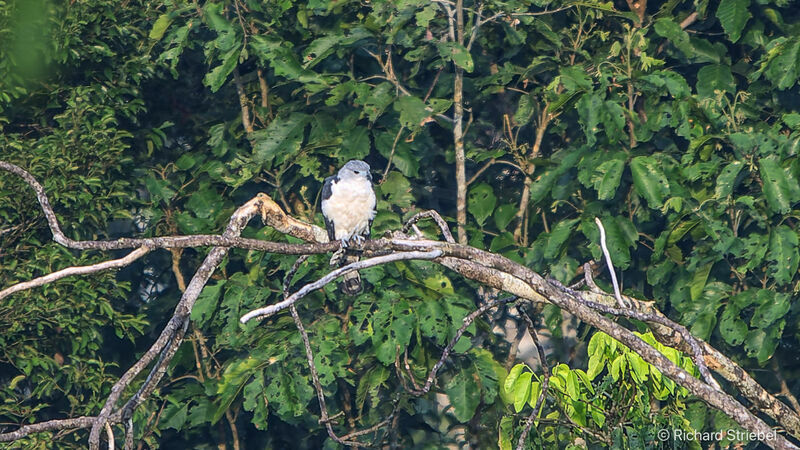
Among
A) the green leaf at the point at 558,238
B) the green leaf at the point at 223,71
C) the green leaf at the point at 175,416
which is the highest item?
the green leaf at the point at 223,71

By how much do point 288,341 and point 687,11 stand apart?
3.39 meters

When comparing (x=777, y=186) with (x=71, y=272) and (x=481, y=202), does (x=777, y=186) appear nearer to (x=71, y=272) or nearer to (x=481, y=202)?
(x=481, y=202)

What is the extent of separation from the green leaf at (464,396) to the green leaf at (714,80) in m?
2.21

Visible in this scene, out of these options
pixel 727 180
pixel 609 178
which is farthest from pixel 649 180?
pixel 727 180

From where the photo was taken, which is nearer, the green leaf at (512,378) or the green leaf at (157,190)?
the green leaf at (512,378)

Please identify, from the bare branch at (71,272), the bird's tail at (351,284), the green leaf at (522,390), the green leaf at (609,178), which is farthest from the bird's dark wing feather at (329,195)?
the green leaf at (522,390)

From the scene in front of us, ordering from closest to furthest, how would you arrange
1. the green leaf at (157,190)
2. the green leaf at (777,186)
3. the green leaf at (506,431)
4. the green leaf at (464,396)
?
the green leaf at (506,431), the green leaf at (777,186), the green leaf at (464,396), the green leaf at (157,190)

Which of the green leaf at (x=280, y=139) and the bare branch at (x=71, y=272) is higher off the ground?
the bare branch at (x=71, y=272)

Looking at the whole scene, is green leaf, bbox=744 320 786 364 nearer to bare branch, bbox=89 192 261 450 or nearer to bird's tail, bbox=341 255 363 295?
bird's tail, bbox=341 255 363 295

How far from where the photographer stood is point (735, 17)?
5.79 m

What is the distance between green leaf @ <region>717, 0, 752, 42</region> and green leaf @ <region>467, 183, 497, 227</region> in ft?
5.55

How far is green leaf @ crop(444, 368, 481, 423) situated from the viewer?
226 inches

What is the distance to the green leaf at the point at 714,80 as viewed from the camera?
6.00 m

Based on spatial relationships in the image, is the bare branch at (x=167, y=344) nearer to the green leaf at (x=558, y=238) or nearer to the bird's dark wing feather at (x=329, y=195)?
the bird's dark wing feather at (x=329, y=195)
